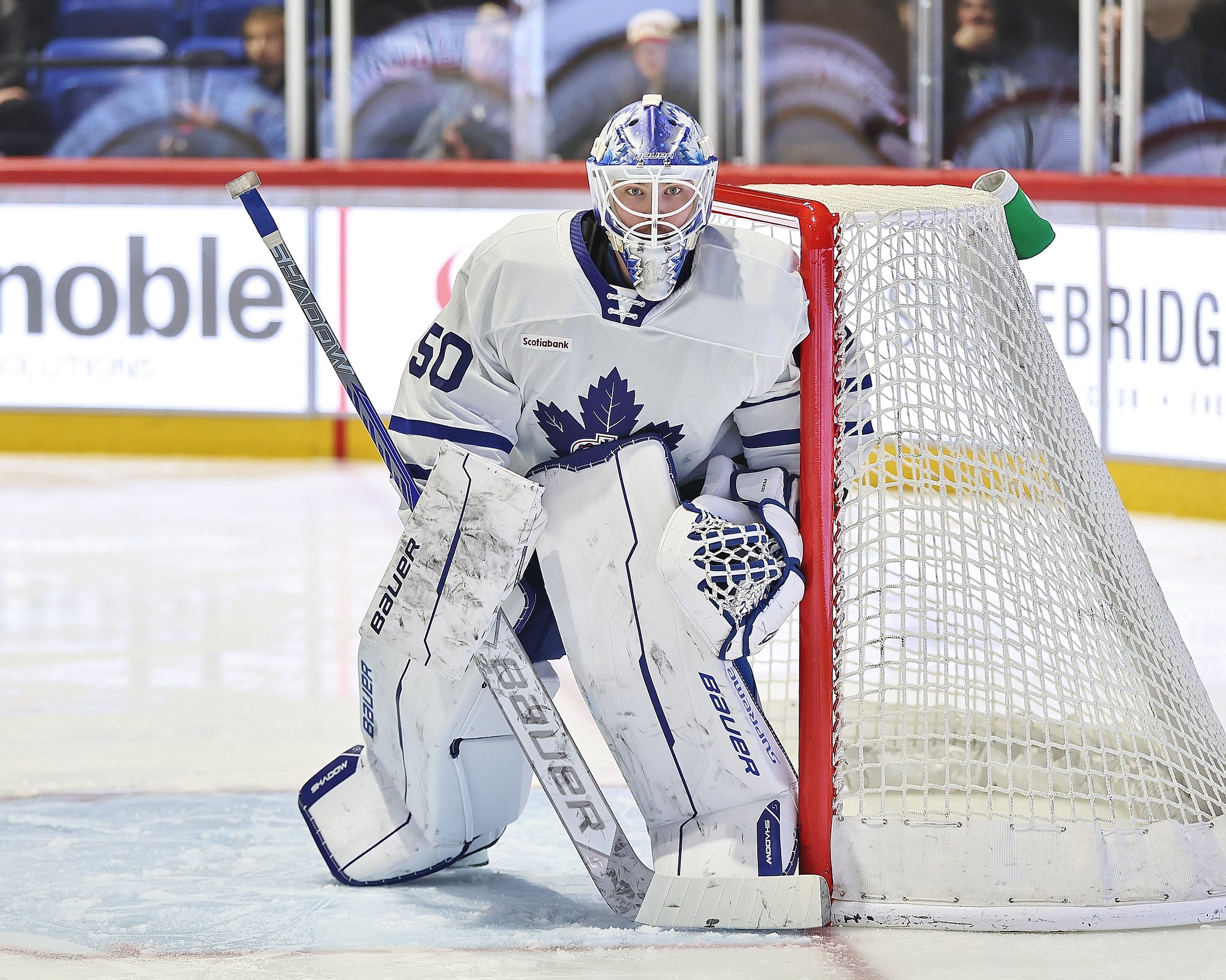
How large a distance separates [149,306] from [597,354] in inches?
192

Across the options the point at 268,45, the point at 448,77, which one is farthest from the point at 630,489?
the point at 268,45

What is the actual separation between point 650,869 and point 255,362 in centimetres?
473

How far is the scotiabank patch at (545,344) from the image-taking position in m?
2.37

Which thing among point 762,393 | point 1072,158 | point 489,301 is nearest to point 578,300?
point 489,301

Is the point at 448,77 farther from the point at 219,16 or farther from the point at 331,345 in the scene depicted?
the point at 331,345

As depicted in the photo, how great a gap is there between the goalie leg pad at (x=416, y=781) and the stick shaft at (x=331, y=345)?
0.27 meters

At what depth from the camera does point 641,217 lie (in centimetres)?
229

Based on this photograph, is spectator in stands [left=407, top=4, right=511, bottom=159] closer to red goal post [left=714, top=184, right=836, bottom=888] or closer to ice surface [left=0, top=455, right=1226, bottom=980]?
ice surface [left=0, top=455, right=1226, bottom=980]

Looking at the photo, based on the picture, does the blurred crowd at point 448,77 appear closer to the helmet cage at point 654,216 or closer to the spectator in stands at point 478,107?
the spectator in stands at point 478,107

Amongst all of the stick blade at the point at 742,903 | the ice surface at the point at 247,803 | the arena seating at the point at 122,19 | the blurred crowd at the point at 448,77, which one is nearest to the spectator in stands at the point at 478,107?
the blurred crowd at the point at 448,77

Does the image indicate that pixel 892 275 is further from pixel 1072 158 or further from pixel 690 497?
pixel 1072 158

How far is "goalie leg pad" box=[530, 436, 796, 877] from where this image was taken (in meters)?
2.42

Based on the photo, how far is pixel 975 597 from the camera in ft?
8.14

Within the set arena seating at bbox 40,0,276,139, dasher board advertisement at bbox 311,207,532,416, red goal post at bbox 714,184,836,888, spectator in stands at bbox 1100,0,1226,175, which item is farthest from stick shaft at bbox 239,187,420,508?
arena seating at bbox 40,0,276,139
